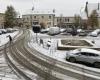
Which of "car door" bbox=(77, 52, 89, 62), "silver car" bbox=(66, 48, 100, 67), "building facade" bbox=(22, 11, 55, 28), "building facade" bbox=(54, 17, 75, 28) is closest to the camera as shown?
"silver car" bbox=(66, 48, 100, 67)

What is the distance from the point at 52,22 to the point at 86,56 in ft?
333

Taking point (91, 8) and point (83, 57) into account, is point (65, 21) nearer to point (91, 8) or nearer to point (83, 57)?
point (91, 8)

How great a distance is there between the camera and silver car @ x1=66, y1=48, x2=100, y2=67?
29672mm

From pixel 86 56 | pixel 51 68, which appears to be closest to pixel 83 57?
pixel 86 56

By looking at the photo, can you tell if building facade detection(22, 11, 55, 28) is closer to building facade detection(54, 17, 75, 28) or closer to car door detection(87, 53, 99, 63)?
building facade detection(54, 17, 75, 28)

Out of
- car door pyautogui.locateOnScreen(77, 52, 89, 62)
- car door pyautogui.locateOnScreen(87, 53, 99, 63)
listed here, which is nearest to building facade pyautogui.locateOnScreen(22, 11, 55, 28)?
car door pyautogui.locateOnScreen(77, 52, 89, 62)

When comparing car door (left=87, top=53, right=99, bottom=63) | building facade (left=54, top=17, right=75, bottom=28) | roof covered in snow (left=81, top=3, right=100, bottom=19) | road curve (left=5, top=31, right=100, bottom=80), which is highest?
roof covered in snow (left=81, top=3, right=100, bottom=19)

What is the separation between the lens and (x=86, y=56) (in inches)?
1201

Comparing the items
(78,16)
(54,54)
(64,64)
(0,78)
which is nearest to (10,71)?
(0,78)

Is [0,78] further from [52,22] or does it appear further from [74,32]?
[52,22]

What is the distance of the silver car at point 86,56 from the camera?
29672 millimetres

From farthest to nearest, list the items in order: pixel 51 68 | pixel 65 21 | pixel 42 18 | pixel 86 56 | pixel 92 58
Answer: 1. pixel 65 21
2. pixel 42 18
3. pixel 86 56
4. pixel 92 58
5. pixel 51 68

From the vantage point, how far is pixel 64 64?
97.9 ft

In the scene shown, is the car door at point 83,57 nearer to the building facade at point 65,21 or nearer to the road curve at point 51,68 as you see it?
the road curve at point 51,68
